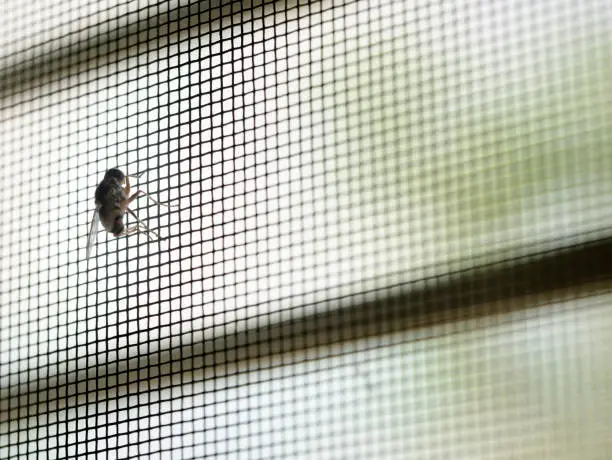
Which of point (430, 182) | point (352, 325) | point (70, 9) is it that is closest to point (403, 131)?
point (430, 182)

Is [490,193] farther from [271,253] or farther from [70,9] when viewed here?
[70,9]

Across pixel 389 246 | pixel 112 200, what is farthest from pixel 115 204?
pixel 389 246

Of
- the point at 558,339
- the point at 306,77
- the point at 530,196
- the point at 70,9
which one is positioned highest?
the point at 70,9

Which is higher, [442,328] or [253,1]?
[253,1]

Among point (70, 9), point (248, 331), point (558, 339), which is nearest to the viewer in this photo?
point (558, 339)

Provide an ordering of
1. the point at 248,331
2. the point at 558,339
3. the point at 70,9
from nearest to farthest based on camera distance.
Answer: the point at 558,339, the point at 248,331, the point at 70,9

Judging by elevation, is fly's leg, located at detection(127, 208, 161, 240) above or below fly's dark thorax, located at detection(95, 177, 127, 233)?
below
